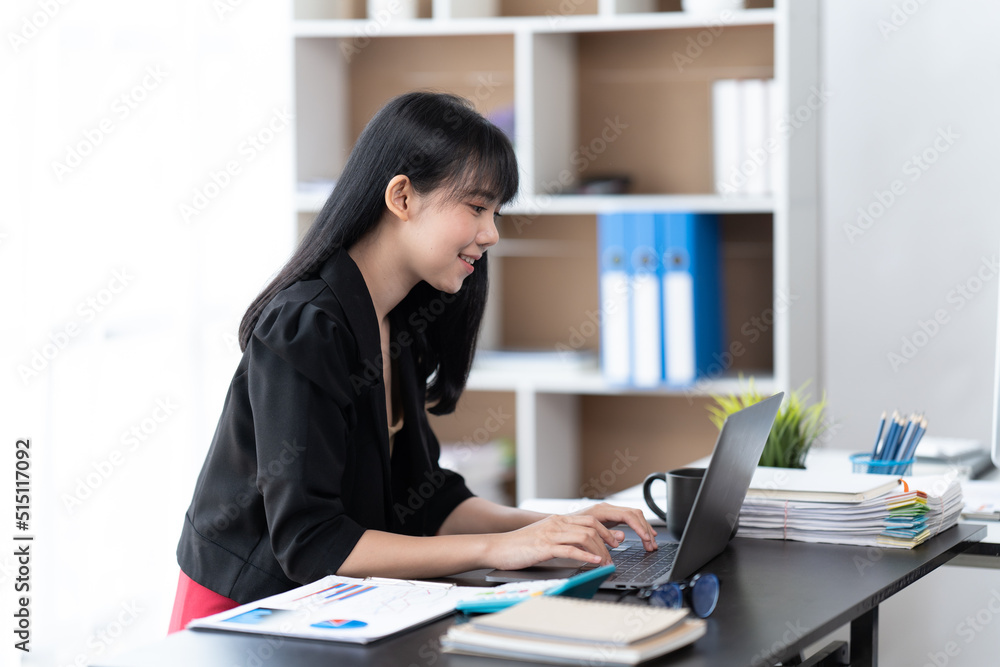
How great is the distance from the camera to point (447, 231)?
149 centimetres

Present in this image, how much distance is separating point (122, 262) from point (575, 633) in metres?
1.78

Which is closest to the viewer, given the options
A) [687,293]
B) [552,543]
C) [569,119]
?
→ [552,543]

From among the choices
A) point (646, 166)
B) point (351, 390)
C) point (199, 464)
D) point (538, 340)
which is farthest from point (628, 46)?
point (351, 390)

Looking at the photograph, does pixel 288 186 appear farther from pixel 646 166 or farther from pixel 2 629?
pixel 2 629

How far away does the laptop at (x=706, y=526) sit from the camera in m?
1.23

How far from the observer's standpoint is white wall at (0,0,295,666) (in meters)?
2.07

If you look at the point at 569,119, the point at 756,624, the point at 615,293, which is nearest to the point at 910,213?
the point at 615,293

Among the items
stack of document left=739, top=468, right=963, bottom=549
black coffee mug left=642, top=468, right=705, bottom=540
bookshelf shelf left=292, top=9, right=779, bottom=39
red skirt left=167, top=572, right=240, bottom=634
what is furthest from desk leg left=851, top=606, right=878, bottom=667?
bookshelf shelf left=292, top=9, right=779, bottom=39

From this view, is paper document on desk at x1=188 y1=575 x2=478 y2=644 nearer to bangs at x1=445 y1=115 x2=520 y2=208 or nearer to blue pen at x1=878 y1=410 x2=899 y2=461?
bangs at x1=445 y1=115 x2=520 y2=208

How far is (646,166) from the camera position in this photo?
10.2 feet

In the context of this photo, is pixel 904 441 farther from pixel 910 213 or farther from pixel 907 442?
pixel 910 213

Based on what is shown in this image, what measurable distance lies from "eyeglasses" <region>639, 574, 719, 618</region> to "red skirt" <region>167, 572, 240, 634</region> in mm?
575

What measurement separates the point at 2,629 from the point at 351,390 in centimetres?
Result: 109

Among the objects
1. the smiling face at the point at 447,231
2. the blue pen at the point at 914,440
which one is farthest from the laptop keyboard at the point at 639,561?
the blue pen at the point at 914,440
